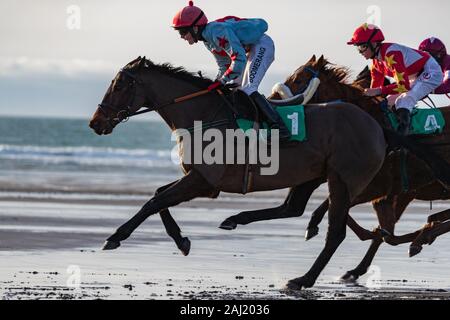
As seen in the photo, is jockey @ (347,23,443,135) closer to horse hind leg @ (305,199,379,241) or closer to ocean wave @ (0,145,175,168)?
horse hind leg @ (305,199,379,241)

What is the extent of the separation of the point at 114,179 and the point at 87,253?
54.3ft

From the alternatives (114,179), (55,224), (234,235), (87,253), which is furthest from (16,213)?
(114,179)

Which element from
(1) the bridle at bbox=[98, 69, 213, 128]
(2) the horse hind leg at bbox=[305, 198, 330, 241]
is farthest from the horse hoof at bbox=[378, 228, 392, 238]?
(1) the bridle at bbox=[98, 69, 213, 128]

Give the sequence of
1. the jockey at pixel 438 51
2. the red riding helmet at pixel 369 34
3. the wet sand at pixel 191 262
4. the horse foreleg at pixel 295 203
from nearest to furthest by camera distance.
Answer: the wet sand at pixel 191 262 → the horse foreleg at pixel 295 203 → the red riding helmet at pixel 369 34 → the jockey at pixel 438 51

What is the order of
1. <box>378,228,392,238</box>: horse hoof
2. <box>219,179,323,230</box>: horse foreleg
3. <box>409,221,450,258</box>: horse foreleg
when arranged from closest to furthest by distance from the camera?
<box>219,179,323,230</box>: horse foreleg → <box>409,221,450,258</box>: horse foreleg → <box>378,228,392,238</box>: horse hoof

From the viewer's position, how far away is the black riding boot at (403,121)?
12945mm

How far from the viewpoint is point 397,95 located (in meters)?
13.2

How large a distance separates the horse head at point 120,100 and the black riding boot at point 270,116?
1.17 metres

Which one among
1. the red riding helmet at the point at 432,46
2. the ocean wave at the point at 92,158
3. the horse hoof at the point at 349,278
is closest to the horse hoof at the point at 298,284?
the horse hoof at the point at 349,278

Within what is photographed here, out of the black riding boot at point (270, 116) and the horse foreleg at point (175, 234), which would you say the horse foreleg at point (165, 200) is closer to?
the horse foreleg at point (175, 234)

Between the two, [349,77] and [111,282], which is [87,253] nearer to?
[111,282]

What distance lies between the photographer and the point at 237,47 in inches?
→ 469

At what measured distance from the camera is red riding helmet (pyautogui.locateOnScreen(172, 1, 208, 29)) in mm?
12000
